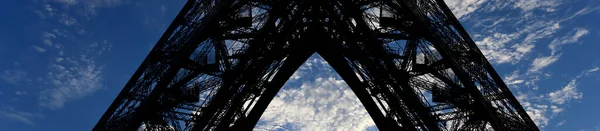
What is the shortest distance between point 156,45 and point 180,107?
111 inches

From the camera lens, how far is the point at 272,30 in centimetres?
2117

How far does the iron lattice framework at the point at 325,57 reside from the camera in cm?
1992

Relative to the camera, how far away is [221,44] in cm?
2169

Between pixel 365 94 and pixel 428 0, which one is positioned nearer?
pixel 365 94

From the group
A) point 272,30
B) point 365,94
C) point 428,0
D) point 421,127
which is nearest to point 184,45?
point 272,30

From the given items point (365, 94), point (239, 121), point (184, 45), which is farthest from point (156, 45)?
point (365, 94)

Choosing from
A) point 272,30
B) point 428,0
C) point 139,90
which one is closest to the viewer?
point 139,90

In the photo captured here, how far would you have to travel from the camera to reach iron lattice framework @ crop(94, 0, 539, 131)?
65.4ft

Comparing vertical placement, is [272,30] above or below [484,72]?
above

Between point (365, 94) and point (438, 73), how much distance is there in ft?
10.3

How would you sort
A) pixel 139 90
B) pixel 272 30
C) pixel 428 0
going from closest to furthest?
pixel 139 90 < pixel 272 30 < pixel 428 0

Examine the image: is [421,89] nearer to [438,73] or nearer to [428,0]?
[438,73]

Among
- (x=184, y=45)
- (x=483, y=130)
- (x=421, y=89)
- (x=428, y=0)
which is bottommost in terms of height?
(x=483, y=130)

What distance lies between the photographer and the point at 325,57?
22531 mm
